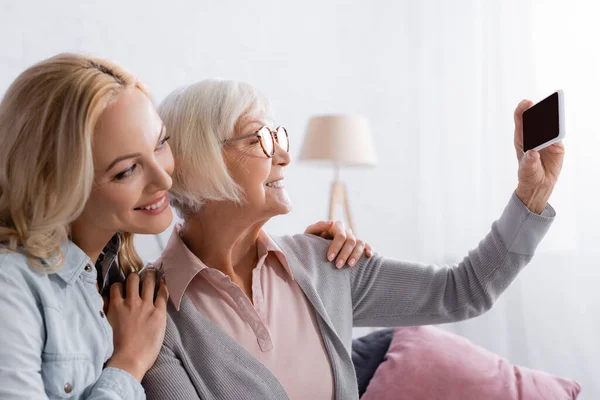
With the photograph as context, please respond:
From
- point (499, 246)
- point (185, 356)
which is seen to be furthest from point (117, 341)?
point (499, 246)

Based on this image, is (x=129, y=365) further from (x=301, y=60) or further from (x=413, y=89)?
(x=413, y=89)

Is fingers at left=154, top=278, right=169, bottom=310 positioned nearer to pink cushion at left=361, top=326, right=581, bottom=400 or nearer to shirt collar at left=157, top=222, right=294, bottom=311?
shirt collar at left=157, top=222, right=294, bottom=311

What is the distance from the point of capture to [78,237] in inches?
49.4

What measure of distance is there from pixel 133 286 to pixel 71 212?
0.29 m

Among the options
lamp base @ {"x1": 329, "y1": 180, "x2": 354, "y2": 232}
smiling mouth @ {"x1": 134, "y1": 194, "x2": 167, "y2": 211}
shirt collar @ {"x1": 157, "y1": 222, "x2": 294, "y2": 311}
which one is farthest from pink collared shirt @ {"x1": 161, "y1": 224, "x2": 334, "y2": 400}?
lamp base @ {"x1": 329, "y1": 180, "x2": 354, "y2": 232}

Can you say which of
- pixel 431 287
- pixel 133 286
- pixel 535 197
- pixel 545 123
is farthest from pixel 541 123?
pixel 133 286

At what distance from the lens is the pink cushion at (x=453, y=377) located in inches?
76.9

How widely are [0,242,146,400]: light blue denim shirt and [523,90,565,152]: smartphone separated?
914mm

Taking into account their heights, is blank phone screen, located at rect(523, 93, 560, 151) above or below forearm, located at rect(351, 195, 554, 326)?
above

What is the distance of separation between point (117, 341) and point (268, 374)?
12.1 inches

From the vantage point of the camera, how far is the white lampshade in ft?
10.8

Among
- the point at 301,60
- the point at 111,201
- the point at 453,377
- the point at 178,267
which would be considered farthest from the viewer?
the point at 301,60

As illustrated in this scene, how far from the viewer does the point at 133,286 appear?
1355 mm

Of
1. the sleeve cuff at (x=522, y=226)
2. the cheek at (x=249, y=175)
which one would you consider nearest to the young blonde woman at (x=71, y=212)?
the cheek at (x=249, y=175)
